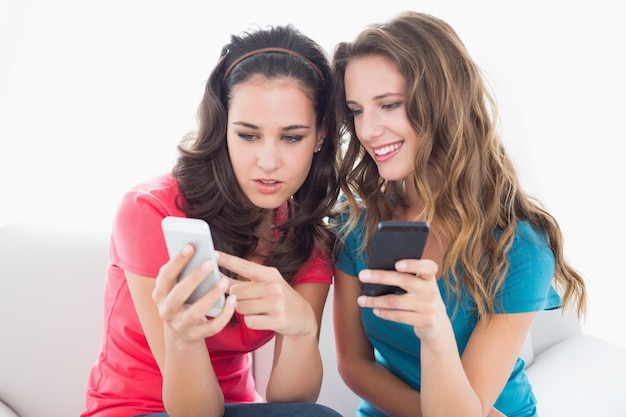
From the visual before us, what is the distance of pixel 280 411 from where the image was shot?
1.36 meters

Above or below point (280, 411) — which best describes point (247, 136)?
above

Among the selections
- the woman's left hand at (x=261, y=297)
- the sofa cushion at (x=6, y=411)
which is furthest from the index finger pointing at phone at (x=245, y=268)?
the sofa cushion at (x=6, y=411)

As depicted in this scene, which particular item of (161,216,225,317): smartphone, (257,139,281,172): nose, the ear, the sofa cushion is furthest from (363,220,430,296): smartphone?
the sofa cushion

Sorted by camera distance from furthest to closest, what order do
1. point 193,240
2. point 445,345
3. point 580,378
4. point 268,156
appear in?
point 580,378, point 268,156, point 445,345, point 193,240

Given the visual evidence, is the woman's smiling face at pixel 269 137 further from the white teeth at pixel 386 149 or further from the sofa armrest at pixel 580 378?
the sofa armrest at pixel 580 378

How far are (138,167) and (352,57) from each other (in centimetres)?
114

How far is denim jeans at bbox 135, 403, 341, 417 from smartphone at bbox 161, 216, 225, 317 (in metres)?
0.37

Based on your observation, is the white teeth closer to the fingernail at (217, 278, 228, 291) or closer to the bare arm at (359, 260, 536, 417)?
the bare arm at (359, 260, 536, 417)

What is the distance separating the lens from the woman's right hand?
3.56ft

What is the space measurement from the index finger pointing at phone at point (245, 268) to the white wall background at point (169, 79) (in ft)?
3.54

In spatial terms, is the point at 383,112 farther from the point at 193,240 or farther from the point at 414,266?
the point at 193,240

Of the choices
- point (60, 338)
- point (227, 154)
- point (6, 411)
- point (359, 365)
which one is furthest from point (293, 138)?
point (6, 411)

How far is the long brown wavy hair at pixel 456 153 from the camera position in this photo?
4.94ft

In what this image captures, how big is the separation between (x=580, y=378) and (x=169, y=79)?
5.46 feet
